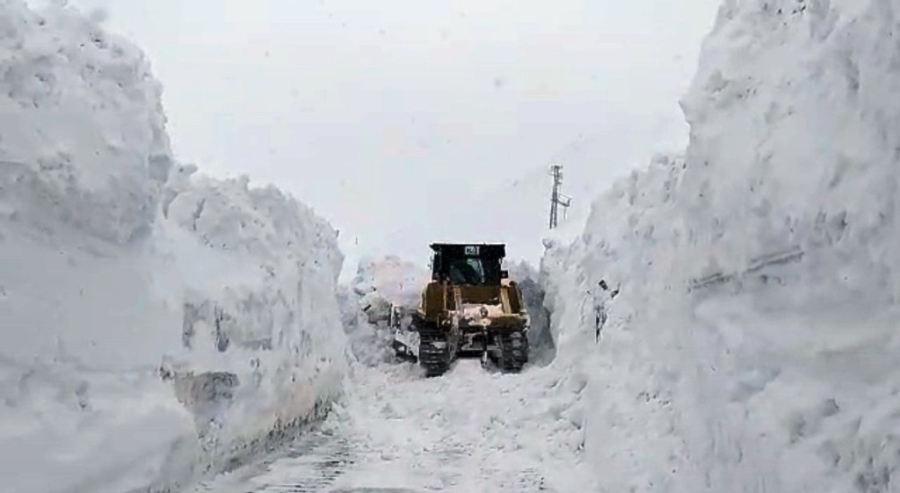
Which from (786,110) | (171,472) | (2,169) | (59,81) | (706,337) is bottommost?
(171,472)

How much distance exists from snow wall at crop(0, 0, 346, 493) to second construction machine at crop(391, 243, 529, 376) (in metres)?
9.96

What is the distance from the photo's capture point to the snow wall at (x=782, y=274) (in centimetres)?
316

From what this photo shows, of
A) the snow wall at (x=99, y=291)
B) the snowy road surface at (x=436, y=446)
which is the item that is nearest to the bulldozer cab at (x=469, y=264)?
the snowy road surface at (x=436, y=446)

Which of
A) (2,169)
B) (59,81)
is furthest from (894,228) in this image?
(59,81)

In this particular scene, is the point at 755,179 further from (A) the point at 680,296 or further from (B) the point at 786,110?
(A) the point at 680,296

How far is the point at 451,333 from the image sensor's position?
17938 mm

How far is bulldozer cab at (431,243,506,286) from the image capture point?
68.2ft

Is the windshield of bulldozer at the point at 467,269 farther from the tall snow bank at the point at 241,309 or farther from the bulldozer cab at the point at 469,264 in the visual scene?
the tall snow bank at the point at 241,309

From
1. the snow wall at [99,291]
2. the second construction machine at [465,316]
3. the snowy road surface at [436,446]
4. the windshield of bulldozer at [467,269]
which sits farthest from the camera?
the windshield of bulldozer at [467,269]

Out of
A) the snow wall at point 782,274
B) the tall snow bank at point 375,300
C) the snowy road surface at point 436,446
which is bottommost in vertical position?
the snowy road surface at point 436,446

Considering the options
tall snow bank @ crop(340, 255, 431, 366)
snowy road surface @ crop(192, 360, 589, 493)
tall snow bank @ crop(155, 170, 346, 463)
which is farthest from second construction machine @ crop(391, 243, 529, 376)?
tall snow bank @ crop(155, 170, 346, 463)

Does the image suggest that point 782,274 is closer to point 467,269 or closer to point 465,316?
point 465,316

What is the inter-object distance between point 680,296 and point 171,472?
11.2ft

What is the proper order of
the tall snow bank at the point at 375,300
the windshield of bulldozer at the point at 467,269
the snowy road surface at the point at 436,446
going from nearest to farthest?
1. the snowy road surface at the point at 436,446
2. the windshield of bulldozer at the point at 467,269
3. the tall snow bank at the point at 375,300
